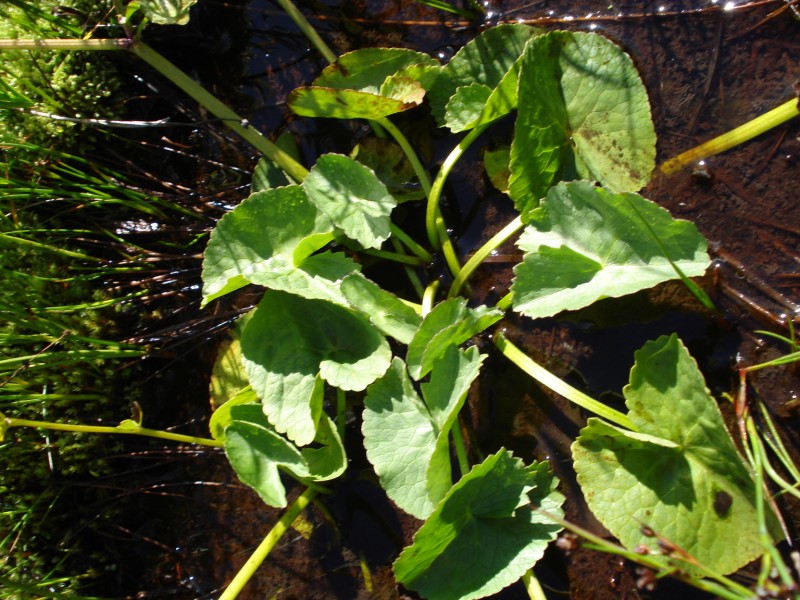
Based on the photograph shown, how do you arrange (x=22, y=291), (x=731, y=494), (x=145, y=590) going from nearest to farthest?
(x=731, y=494)
(x=22, y=291)
(x=145, y=590)

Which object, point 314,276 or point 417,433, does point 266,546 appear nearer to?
point 417,433

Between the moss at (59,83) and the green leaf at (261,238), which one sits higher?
the moss at (59,83)

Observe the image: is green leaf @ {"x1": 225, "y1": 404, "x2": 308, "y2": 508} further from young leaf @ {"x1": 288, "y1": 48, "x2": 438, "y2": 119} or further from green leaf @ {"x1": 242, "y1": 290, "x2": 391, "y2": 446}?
young leaf @ {"x1": 288, "y1": 48, "x2": 438, "y2": 119}

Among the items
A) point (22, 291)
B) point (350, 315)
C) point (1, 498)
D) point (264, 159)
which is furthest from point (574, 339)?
point (1, 498)

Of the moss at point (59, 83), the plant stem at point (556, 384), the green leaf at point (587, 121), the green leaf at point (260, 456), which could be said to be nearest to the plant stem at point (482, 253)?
the green leaf at point (587, 121)

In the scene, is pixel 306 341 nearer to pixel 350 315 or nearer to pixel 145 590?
pixel 350 315

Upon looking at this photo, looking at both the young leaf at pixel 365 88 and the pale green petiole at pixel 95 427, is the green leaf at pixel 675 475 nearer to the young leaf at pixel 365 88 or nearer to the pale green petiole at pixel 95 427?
the young leaf at pixel 365 88
